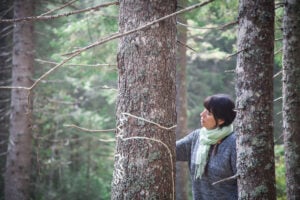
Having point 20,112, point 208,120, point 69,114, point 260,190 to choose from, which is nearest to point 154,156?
point 260,190

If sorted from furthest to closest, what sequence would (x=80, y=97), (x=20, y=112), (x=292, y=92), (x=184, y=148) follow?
(x=80, y=97)
(x=20, y=112)
(x=184, y=148)
(x=292, y=92)

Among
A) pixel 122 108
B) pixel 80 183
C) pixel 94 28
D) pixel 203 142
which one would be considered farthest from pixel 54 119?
pixel 122 108

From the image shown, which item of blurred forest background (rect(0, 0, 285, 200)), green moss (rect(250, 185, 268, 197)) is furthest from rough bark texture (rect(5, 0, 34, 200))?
green moss (rect(250, 185, 268, 197))

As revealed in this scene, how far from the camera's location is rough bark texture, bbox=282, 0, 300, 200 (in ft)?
13.3

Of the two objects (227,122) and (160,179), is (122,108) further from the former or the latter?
(227,122)

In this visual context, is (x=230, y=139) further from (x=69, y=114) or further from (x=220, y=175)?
(x=69, y=114)

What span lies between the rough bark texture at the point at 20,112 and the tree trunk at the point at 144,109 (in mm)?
6359

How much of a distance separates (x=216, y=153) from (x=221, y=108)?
0.49 m

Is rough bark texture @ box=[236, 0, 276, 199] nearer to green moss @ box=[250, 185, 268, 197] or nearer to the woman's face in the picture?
green moss @ box=[250, 185, 268, 197]

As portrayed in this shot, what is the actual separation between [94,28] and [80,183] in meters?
5.52

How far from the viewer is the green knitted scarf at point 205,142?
12.4ft

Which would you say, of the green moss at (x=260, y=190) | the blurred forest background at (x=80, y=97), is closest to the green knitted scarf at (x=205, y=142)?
the green moss at (x=260, y=190)

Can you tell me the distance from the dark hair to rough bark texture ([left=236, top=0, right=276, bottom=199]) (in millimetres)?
966

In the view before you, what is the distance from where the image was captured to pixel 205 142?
3816 millimetres
